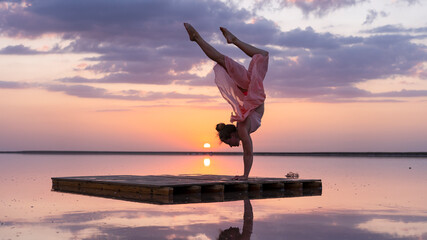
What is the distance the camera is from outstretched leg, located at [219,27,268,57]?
1191 centimetres

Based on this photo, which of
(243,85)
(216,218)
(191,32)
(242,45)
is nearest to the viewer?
(216,218)

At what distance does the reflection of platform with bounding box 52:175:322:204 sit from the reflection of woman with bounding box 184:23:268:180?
803mm

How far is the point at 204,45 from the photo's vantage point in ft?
38.7

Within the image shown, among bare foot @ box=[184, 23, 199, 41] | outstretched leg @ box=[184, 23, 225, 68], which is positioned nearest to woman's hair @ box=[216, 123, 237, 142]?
outstretched leg @ box=[184, 23, 225, 68]

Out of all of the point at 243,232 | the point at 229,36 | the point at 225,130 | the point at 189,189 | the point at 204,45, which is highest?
the point at 229,36

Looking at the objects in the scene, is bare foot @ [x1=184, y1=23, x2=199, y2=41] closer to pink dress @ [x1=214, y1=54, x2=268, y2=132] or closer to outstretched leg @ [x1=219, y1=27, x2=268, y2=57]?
outstretched leg @ [x1=219, y1=27, x2=268, y2=57]

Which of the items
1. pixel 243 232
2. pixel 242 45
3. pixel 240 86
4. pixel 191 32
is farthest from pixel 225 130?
pixel 243 232

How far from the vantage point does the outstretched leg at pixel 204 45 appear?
11.8m

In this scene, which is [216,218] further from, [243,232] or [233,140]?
[233,140]

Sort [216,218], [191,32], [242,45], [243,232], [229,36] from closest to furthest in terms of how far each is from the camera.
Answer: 1. [243,232]
2. [216,218]
3. [191,32]
4. [229,36]
5. [242,45]

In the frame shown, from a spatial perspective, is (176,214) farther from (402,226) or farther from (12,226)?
(402,226)

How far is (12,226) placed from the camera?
690 cm

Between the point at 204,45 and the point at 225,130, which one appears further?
the point at 225,130

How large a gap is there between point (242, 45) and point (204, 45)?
3.03 ft
